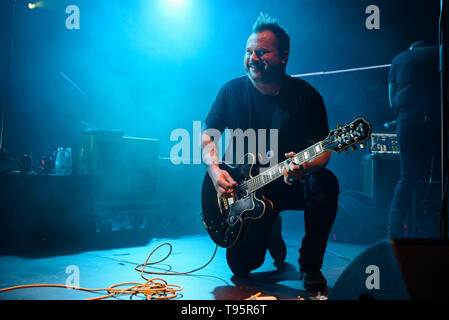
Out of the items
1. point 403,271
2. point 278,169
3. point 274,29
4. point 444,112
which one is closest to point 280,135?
point 278,169

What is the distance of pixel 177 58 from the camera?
16.3ft

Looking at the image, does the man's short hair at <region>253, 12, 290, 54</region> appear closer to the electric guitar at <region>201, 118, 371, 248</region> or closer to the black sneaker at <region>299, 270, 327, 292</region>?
the electric guitar at <region>201, 118, 371, 248</region>

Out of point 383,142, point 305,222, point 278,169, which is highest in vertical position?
point 383,142

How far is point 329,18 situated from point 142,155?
3.12 m

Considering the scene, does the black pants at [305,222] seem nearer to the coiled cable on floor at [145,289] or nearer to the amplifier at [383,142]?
the coiled cable on floor at [145,289]

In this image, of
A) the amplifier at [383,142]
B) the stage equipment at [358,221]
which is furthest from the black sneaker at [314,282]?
the amplifier at [383,142]

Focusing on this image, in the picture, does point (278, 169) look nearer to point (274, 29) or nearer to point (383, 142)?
point (274, 29)

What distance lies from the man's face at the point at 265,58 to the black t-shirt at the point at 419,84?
153cm

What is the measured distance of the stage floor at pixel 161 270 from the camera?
1.76 metres

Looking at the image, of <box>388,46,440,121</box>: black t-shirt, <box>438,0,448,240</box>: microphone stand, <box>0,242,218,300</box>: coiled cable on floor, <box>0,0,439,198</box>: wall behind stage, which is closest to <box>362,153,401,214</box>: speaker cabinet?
<box>388,46,440,121</box>: black t-shirt

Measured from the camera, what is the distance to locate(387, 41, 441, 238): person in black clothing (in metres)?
3.16

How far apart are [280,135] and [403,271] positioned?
1.43 metres

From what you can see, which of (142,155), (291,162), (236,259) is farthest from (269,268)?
(142,155)
